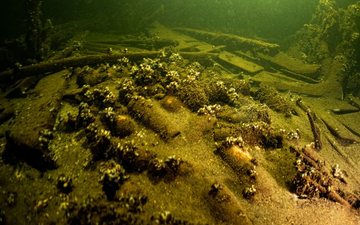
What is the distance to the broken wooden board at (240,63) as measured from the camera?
1224cm

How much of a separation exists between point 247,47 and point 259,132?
25.7 ft

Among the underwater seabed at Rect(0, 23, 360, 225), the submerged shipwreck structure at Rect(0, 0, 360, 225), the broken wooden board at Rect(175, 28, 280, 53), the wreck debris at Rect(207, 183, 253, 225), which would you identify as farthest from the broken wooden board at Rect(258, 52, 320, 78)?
the wreck debris at Rect(207, 183, 253, 225)

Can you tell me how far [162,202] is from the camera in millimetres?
5059

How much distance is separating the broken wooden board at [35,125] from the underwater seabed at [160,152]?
0.10 ft

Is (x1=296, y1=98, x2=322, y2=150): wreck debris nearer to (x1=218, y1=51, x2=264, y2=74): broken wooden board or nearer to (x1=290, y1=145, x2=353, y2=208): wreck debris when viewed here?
(x1=290, y1=145, x2=353, y2=208): wreck debris

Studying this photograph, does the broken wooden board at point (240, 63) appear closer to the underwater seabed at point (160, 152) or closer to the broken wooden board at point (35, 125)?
the underwater seabed at point (160, 152)

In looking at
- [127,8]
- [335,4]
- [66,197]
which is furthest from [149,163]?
[335,4]

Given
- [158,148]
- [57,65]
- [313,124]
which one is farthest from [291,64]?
[57,65]

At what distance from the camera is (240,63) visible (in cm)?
1252

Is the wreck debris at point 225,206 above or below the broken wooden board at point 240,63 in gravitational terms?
above

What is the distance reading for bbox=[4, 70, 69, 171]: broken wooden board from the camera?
246 inches

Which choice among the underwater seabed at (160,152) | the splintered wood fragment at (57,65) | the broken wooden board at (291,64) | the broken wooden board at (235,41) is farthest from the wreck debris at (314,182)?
the broken wooden board at (235,41)

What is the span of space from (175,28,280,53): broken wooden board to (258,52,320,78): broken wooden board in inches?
14.8

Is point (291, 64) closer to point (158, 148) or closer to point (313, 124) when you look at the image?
point (313, 124)
